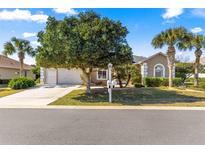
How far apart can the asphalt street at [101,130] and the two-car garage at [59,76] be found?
68.9ft

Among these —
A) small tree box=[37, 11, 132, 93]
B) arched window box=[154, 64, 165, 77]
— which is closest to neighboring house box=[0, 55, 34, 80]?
small tree box=[37, 11, 132, 93]

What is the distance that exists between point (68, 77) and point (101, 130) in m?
24.2

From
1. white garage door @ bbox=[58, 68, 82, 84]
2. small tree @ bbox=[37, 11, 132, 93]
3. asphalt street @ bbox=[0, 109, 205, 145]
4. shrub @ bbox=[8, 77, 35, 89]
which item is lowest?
asphalt street @ bbox=[0, 109, 205, 145]

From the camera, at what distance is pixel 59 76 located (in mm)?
31766

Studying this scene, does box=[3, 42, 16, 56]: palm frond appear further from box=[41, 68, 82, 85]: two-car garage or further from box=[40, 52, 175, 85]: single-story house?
box=[41, 68, 82, 85]: two-car garage

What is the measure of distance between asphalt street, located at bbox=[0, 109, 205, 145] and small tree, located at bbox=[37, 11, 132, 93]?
222 inches

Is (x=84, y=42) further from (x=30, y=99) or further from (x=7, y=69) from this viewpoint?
(x=7, y=69)

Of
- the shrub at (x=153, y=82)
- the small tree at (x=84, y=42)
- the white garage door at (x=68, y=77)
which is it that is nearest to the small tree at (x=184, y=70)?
the shrub at (x=153, y=82)

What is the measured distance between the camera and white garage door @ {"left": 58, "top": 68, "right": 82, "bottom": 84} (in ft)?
105

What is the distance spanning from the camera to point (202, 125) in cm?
917

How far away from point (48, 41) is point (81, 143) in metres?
10.3

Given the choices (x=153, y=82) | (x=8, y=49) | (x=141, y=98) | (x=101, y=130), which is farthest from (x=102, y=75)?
(x=101, y=130)

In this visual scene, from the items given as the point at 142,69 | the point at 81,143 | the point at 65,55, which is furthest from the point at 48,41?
the point at 142,69

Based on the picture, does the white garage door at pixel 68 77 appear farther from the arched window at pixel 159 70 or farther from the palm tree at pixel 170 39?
the palm tree at pixel 170 39
